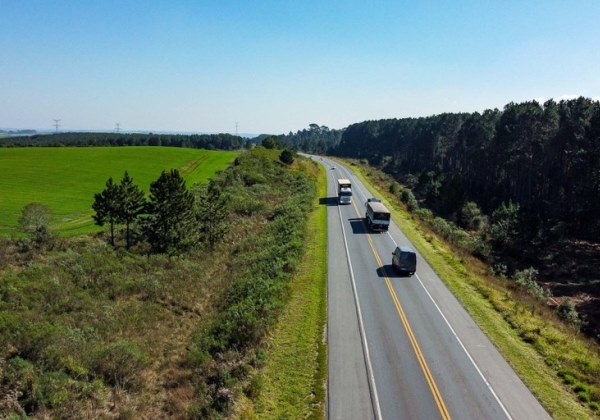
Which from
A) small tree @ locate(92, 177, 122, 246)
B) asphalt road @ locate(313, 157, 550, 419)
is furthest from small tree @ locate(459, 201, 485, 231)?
small tree @ locate(92, 177, 122, 246)

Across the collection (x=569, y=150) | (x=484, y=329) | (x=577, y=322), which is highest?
(x=569, y=150)

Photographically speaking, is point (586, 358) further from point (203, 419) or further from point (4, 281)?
point (4, 281)

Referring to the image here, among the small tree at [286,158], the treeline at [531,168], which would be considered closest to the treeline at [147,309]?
the treeline at [531,168]

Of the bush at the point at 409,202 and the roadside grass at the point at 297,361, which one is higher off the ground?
the bush at the point at 409,202

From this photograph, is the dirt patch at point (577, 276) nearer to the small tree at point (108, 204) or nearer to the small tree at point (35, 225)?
the small tree at point (108, 204)

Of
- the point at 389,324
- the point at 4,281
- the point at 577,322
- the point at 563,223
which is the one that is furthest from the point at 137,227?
the point at 563,223

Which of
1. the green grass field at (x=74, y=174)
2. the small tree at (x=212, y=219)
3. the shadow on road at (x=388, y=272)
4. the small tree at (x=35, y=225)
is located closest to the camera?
the shadow on road at (x=388, y=272)
